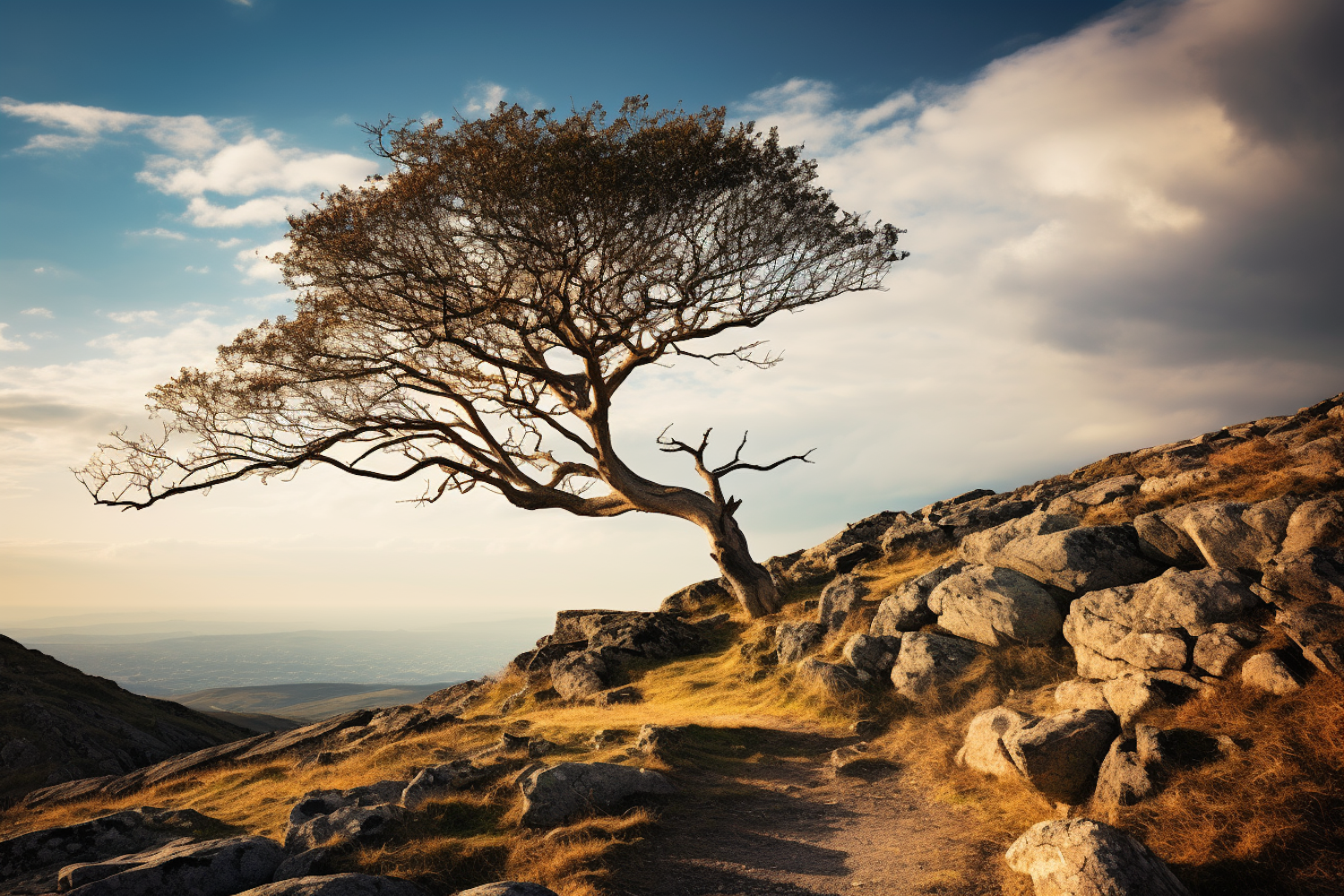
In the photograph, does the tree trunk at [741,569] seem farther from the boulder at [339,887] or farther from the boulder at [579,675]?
the boulder at [339,887]

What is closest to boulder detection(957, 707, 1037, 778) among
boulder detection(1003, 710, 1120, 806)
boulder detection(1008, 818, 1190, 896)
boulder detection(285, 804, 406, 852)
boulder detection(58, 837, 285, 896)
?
boulder detection(1003, 710, 1120, 806)

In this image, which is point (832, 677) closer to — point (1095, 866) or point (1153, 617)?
point (1153, 617)

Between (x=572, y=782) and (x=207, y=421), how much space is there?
589 inches

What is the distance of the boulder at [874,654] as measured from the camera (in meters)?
13.5

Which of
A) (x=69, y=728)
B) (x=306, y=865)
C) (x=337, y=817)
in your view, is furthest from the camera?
(x=69, y=728)

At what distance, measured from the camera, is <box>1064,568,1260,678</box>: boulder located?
30.1ft

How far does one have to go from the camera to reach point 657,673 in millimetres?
18203

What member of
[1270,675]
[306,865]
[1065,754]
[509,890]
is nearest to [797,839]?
[1065,754]

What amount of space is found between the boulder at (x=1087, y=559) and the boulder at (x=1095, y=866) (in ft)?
22.5

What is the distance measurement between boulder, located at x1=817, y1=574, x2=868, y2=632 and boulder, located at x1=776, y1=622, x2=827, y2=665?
12.2 inches

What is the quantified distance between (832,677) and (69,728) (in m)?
21.1

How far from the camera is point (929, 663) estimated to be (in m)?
12.4

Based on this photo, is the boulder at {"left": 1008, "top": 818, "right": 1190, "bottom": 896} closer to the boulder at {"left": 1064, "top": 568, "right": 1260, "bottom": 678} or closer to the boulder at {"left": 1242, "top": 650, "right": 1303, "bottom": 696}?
the boulder at {"left": 1242, "top": 650, "right": 1303, "bottom": 696}

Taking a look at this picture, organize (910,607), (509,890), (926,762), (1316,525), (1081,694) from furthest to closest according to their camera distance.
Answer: (910,607) < (926,762) < (1081,694) < (1316,525) < (509,890)
